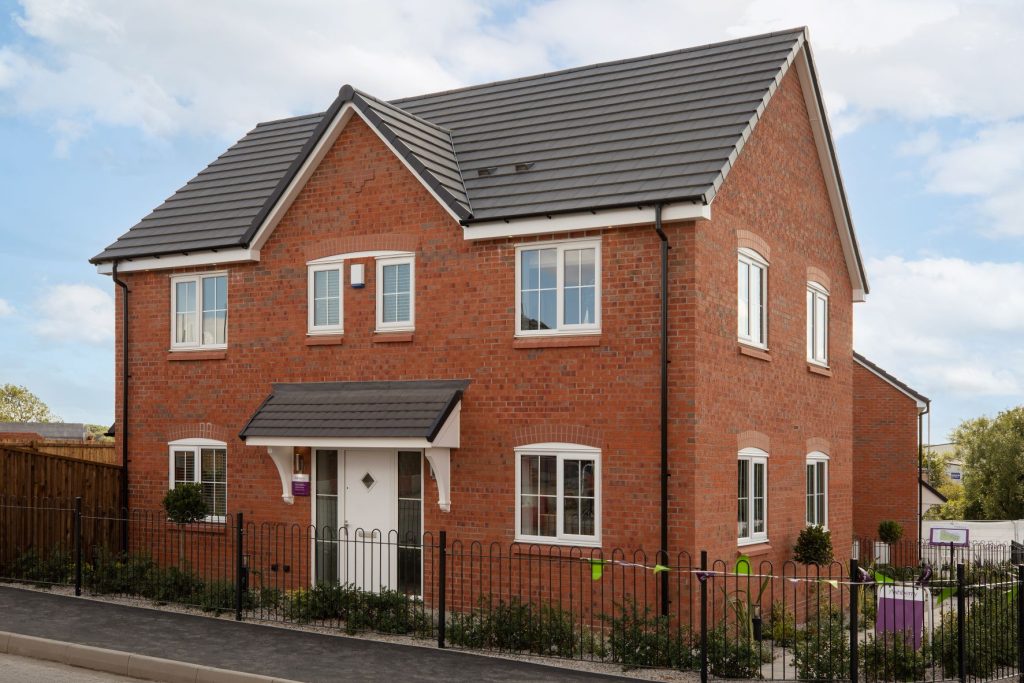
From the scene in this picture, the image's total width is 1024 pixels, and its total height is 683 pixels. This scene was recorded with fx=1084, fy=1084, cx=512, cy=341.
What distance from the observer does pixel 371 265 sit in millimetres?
16781

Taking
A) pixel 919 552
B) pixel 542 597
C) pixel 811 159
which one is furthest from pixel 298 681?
pixel 919 552

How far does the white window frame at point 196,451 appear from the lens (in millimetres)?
18188

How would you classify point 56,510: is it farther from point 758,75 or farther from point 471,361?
point 758,75

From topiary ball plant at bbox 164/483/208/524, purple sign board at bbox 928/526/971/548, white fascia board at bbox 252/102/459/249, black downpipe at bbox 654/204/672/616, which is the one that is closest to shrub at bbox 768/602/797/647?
black downpipe at bbox 654/204/672/616

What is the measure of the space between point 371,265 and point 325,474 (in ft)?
11.1

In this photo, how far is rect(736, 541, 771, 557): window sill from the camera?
1566 centimetres

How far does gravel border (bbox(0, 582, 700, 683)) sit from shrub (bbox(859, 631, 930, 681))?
1894 mm

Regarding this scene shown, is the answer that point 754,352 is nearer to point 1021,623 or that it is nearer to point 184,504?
point 1021,623

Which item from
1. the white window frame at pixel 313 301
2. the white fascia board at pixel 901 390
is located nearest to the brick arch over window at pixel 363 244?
the white window frame at pixel 313 301

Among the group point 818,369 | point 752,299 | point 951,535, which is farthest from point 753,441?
point 951,535

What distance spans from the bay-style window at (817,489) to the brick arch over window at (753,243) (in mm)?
4001

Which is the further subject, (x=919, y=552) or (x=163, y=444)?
(x=919, y=552)

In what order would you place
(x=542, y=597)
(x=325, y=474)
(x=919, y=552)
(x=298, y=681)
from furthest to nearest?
(x=919, y=552) → (x=325, y=474) → (x=542, y=597) → (x=298, y=681)

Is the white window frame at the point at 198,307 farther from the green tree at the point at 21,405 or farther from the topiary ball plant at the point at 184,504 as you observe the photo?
the green tree at the point at 21,405
